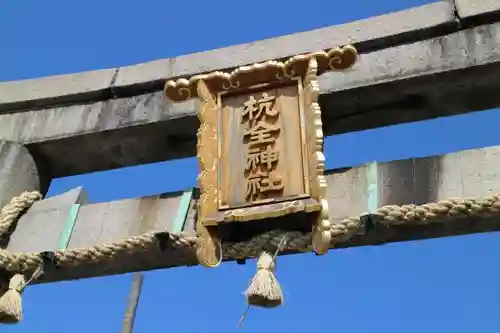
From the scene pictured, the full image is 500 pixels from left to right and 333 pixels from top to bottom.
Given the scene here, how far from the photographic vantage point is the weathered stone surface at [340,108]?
3.52 metres

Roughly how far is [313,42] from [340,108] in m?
0.39

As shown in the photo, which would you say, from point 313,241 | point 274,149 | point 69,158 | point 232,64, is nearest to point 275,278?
point 313,241

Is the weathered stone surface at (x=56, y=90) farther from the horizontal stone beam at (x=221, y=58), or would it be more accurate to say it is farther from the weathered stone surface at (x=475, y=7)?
the weathered stone surface at (x=475, y=7)

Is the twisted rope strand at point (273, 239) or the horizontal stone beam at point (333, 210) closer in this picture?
the twisted rope strand at point (273, 239)

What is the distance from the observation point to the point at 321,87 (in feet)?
12.1

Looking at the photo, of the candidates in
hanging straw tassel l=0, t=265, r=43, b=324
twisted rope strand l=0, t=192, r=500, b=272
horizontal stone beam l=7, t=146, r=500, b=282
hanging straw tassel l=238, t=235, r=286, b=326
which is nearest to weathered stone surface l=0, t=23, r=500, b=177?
horizontal stone beam l=7, t=146, r=500, b=282

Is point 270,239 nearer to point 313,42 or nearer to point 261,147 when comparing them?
point 261,147

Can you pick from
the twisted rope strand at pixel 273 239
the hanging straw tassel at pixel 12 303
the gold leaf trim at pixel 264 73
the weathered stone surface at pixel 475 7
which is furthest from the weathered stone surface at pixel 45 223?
the weathered stone surface at pixel 475 7

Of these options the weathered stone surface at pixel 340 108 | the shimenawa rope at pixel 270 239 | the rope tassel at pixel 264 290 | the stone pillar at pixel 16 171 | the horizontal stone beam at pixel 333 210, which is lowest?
the rope tassel at pixel 264 290

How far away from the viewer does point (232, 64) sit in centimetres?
389

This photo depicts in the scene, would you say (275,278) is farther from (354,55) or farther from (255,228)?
(354,55)

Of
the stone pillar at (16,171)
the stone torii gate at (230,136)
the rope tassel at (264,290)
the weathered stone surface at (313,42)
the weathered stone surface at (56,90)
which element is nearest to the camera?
the rope tassel at (264,290)

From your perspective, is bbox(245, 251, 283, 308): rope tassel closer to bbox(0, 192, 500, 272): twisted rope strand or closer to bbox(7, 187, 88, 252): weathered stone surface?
bbox(0, 192, 500, 272): twisted rope strand

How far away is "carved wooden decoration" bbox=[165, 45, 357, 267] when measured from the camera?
10.3 feet
